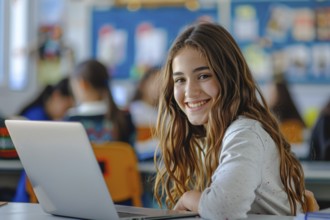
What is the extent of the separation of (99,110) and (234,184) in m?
2.72

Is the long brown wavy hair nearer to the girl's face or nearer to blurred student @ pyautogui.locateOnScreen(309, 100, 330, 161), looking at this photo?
the girl's face

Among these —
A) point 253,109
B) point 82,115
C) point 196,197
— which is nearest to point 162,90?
point 253,109

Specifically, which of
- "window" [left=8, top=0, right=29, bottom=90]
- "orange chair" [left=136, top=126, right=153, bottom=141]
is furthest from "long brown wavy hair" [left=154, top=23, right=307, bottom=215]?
"window" [left=8, top=0, right=29, bottom=90]

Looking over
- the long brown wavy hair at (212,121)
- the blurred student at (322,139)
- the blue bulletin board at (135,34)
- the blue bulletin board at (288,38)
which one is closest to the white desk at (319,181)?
the blurred student at (322,139)

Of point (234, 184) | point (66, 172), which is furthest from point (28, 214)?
point (234, 184)

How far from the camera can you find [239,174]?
1581 mm

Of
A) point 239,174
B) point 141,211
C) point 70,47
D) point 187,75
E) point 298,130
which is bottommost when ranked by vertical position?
point 298,130

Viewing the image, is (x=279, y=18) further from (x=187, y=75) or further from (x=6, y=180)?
(x=187, y=75)

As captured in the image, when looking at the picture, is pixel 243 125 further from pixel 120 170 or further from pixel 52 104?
pixel 52 104

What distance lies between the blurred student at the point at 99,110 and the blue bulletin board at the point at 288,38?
2591mm

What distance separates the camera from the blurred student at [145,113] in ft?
14.4

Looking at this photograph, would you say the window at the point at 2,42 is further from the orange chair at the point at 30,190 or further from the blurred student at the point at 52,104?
the orange chair at the point at 30,190

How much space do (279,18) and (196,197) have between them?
522 centimetres

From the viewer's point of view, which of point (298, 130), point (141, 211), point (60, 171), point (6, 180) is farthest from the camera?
point (298, 130)
